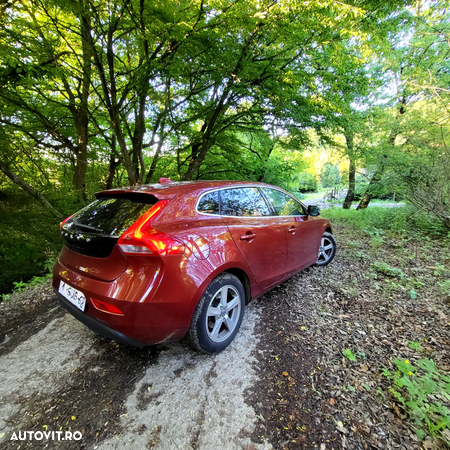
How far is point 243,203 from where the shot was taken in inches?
92.9

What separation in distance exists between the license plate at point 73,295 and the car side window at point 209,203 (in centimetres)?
116

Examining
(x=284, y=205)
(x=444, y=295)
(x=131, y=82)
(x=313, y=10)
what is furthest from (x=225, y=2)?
(x=444, y=295)

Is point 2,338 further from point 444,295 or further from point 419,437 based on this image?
point 444,295

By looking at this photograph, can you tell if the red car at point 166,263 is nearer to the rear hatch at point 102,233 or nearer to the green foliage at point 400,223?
the rear hatch at point 102,233

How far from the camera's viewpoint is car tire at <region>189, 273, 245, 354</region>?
5.76 feet

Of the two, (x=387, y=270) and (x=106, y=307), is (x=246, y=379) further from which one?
(x=387, y=270)

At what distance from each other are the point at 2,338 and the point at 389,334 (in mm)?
4234

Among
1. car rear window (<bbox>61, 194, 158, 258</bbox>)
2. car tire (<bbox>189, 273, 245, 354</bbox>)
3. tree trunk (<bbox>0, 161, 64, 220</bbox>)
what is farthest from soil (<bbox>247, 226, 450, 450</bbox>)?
tree trunk (<bbox>0, 161, 64, 220</bbox>)

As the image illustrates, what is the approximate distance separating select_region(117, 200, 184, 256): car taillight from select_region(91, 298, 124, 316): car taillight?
1.31ft

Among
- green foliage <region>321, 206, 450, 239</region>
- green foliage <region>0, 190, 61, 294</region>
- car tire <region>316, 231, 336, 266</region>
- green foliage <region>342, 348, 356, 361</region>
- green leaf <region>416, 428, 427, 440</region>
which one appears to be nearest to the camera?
green leaf <region>416, 428, 427, 440</region>

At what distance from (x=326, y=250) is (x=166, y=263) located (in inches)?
132

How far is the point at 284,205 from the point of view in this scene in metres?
2.96

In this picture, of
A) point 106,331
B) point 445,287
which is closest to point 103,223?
point 106,331

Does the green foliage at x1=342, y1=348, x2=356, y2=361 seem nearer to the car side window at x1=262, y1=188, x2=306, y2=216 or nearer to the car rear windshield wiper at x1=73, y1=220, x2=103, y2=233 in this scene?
the car side window at x1=262, y1=188, x2=306, y2=216
